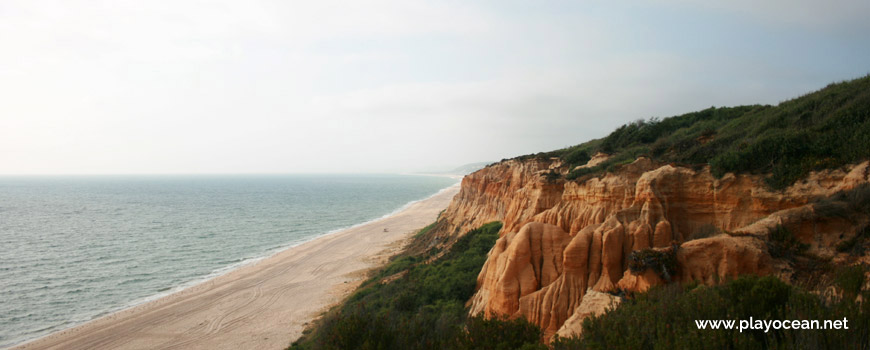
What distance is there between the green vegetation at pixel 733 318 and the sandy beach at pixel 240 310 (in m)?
18.7

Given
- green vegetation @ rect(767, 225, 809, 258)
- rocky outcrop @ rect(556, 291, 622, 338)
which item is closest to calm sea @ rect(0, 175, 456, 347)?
rocky outcrop @ rect(556, 291, 622, 338)

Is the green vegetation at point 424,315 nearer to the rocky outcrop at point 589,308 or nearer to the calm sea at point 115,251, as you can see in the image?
the rocky outcrop at point 589,308

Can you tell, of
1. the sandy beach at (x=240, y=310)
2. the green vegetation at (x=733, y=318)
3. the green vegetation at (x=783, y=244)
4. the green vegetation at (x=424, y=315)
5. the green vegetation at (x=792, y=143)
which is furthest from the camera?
the sandy beach at (x=240, y=310)

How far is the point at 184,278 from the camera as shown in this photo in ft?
114

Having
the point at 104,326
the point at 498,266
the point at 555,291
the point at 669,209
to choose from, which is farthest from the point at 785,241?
the point at 104,326

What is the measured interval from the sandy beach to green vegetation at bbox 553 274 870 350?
18.7 m

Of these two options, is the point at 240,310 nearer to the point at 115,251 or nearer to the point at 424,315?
the point at 424,315

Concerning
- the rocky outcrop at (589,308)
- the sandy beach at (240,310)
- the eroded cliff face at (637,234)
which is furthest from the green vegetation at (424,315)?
the sandy beach at (240,310)

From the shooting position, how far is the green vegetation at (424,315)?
8.96 m

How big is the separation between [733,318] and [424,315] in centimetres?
792

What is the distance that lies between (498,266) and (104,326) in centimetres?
2522

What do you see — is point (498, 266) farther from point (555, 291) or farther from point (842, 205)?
point (842, 205)

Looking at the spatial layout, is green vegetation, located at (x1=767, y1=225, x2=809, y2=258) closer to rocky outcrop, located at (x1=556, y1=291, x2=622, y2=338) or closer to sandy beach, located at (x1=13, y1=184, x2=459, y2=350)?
rocky outcrop, located at (x1=556, y1=291, x2=622, y2=338)

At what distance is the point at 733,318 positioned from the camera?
6.20 meters
